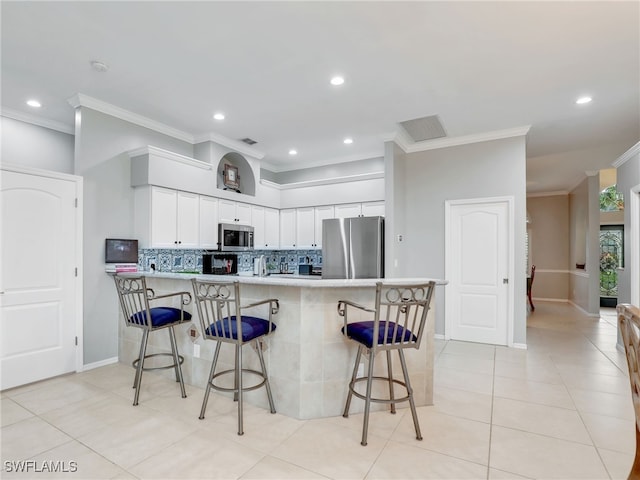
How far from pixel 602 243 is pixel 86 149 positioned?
437 inches

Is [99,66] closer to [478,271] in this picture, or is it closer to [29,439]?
[29,439]

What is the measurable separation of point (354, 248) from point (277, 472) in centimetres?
314

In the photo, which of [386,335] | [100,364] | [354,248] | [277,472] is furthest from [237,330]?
[354,248]

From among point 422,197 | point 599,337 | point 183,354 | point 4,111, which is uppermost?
point 4,111

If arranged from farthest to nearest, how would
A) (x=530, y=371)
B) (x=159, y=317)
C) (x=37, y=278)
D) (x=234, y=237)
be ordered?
1. (x=234, y=237)
2. (x=530, y=371)
3. (x=37, y=278)
4. (x=159, y=317)

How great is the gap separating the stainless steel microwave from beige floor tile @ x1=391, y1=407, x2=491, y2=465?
327 cm

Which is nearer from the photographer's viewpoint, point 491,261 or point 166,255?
point 166,255

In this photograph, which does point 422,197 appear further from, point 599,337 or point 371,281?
point 599,337

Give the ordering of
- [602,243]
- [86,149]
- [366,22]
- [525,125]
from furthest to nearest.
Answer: [602,243] → [525,125] → [86,149] → [366,22]

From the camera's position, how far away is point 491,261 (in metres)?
4.72

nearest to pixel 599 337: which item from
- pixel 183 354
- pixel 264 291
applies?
pixel 264 291

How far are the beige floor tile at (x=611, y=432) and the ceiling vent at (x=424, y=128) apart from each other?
130 inches

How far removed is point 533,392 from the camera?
3.05m

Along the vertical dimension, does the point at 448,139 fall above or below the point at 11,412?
above
